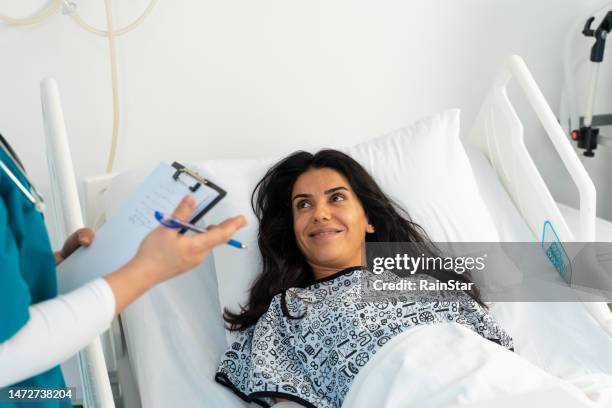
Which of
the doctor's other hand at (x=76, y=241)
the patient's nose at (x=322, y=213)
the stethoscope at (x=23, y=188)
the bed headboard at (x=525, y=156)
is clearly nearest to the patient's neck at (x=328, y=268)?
the patient's nose at (x=322, y=213)

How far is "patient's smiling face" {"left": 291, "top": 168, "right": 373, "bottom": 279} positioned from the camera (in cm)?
174

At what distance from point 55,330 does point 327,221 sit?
3.09 feet

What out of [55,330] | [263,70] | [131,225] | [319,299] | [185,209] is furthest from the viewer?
[263,70]

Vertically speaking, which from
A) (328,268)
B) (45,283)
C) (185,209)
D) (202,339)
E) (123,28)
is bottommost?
(202,339)

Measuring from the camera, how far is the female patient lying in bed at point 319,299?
1536mm

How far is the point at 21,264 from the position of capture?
1.01 metres

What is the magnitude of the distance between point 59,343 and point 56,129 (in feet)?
1.66

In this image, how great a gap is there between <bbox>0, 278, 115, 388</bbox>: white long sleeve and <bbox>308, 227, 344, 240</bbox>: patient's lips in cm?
86

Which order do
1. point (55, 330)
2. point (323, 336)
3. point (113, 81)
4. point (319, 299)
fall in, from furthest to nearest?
point (113, 81), point (319, 299), point (323, 336), point (55, 330)

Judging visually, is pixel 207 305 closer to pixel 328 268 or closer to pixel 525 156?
pixel 328 268

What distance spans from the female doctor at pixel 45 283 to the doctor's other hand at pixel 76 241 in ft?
0.34
